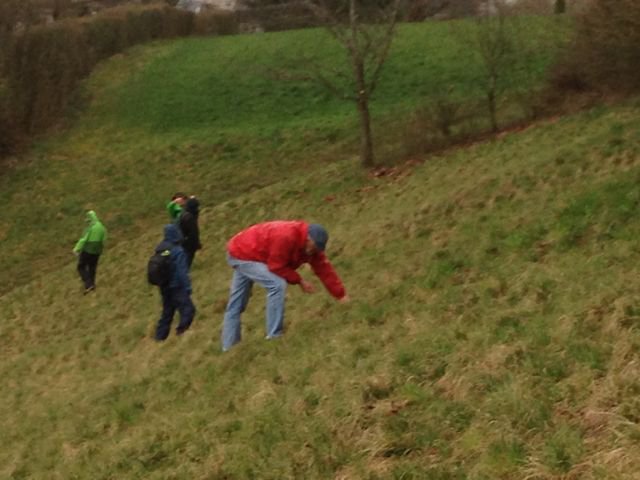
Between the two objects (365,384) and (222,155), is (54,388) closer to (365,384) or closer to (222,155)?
(365,384)

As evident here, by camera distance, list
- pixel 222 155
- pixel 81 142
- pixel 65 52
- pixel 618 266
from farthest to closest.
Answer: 1. pixel 65 52
2. pixel 81 142
3. pixel 222 155
4. pixel 618 266

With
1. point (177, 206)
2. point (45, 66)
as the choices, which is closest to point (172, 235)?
point (177, 206)

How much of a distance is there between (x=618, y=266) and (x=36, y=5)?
33952mm

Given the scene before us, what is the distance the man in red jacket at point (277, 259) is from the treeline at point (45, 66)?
2470cm

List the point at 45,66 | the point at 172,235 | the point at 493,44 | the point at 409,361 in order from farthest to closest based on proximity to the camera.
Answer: the point at 45,66 → the point at 493,44 → the point at 172,235 → the point at 409,361

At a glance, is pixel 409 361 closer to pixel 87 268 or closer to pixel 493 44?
pixel 87 268

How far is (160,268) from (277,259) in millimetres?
3199

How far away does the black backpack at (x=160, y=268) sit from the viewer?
11648 mm

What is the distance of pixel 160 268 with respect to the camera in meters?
11.7

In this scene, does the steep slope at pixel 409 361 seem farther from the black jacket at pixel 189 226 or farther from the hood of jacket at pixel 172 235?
the hood of jacket at pixel 172 235

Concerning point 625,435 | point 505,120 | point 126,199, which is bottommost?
point 126,199

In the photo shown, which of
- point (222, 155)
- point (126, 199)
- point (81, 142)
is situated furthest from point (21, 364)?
point (81, 142)

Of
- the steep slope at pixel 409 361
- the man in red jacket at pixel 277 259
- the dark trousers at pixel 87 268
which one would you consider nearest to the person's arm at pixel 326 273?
the man in red jacket at pixel 277 259

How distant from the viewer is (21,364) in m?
13.5
